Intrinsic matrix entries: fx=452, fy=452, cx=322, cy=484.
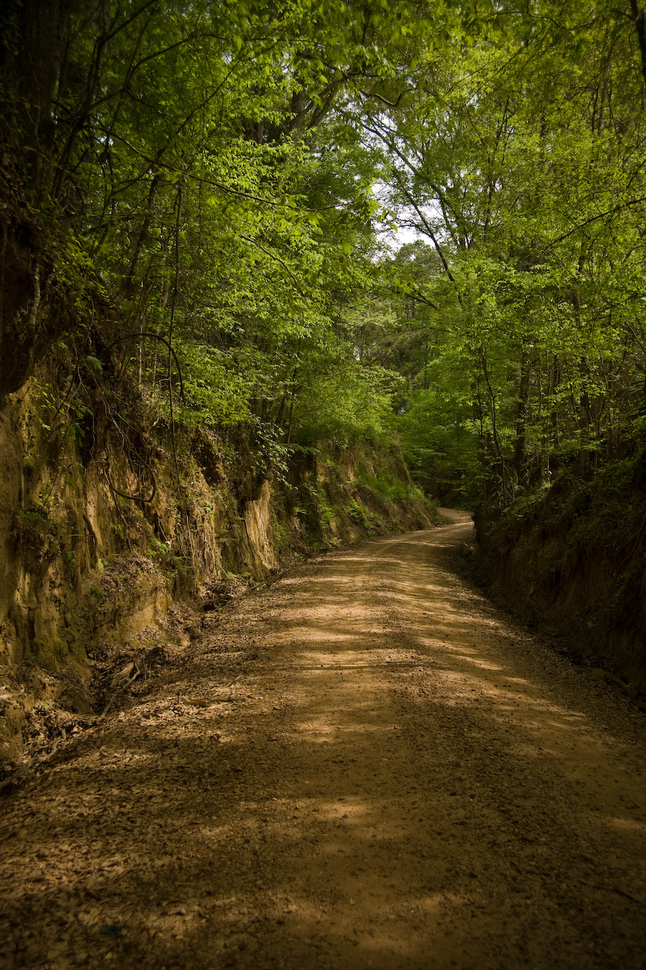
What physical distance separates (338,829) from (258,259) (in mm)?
6581

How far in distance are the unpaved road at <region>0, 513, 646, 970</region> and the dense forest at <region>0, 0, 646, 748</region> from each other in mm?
1513

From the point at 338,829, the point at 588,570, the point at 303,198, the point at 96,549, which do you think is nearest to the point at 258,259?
the point at 303,198

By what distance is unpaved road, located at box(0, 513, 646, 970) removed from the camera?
2008 millimetres

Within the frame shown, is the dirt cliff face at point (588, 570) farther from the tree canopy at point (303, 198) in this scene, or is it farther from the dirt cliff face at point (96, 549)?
the dirt cliff face at point (96, 549)

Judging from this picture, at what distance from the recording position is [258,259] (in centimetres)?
648

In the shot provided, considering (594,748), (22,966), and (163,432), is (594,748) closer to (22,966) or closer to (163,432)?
(22,966)

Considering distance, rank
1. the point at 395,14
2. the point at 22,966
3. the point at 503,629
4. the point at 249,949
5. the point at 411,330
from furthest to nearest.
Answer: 1. the point at 411,330
2. the point at 503,629
3. the point at 395,14
4. the point at 249,949
5. the point at 22,966

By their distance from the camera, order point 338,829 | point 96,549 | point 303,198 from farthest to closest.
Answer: point 303,198
point 96,549
point 338,829

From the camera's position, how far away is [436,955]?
6.43ft

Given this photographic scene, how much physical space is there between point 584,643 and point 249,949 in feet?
19.6

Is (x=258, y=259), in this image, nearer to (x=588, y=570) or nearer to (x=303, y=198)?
(x=303, y=198)

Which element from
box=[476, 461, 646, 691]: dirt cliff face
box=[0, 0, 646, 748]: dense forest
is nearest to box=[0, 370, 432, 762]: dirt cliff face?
box=[0, 0, 646, 748]: dense forest

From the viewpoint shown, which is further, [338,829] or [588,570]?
[588,570]

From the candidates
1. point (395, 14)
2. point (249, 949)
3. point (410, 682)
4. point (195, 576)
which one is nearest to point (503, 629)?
point (410, 682)
